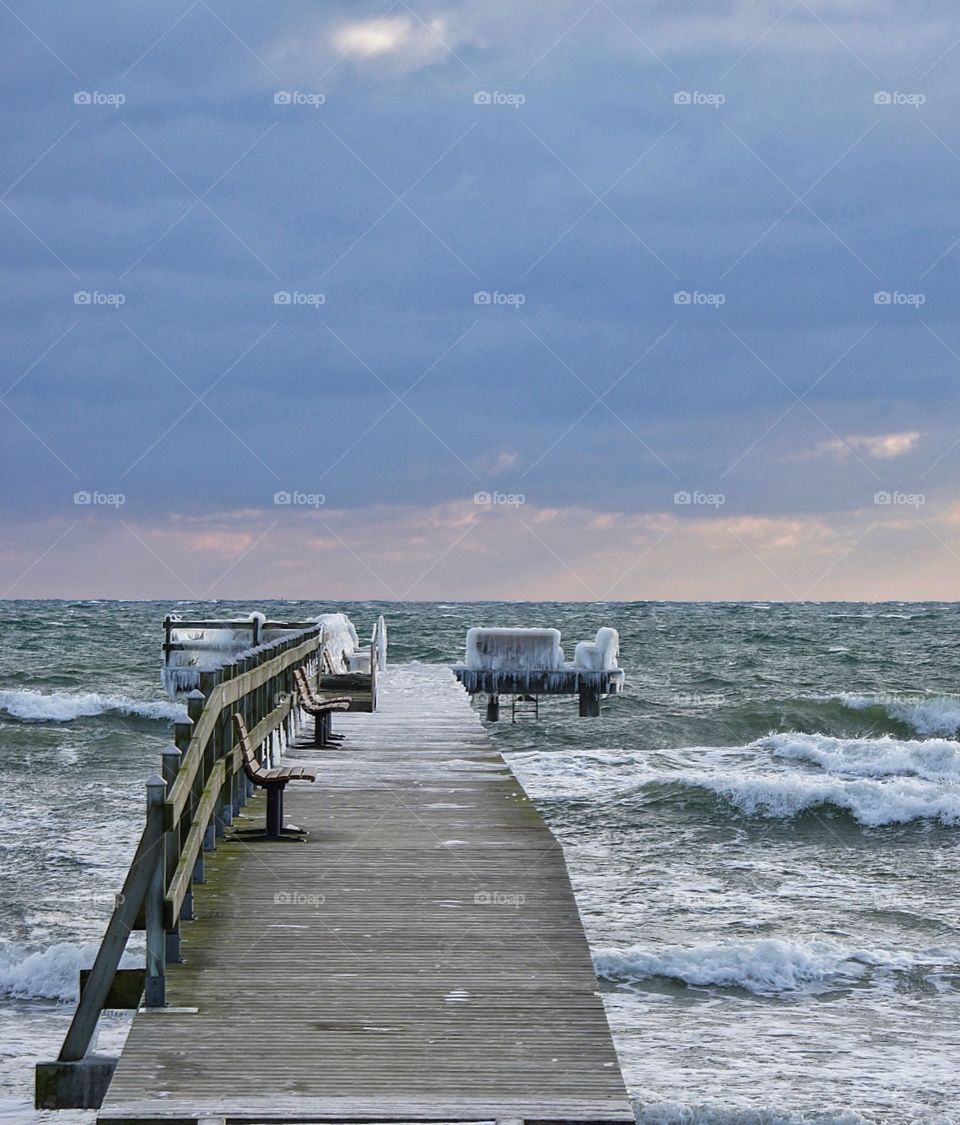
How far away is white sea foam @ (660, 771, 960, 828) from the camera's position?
958 inches

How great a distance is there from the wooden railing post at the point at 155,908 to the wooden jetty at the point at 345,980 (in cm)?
1

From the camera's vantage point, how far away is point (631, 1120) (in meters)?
5.36

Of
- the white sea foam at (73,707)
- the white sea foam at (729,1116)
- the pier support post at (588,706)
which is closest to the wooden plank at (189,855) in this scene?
the white sea foam at (729,1116)

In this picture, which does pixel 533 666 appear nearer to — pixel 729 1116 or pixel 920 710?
pixel 920 710

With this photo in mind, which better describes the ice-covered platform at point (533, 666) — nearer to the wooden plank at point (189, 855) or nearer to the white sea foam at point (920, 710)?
the white sea foam at point (920, 710)

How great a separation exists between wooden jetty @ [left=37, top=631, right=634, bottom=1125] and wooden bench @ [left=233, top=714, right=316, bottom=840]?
156 millimetres

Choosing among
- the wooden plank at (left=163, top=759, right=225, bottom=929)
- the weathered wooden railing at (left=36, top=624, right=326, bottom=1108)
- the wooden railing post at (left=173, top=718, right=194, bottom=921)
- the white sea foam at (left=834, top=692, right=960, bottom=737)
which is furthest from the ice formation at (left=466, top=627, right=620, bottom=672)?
the wooden railing post at (left=173, top=718, right=194, bottom=921)

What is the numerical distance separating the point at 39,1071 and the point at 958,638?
10157 centimetres

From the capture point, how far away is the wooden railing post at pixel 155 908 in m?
6.52

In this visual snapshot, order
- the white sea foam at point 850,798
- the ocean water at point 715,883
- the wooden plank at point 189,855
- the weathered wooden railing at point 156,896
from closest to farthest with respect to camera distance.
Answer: the weathered wooden railing at point 156,896 → the wooden plank at point 189,855 → the ocean water at point 715,883 → the white sea foam at point 850,798

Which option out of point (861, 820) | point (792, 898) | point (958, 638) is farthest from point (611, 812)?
point (958, 638)

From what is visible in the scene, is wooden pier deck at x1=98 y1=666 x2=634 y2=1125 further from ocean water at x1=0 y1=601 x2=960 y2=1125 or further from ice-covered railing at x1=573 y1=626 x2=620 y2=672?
ice-covered railing at x1=573 y1=626 x2=620 y2=672

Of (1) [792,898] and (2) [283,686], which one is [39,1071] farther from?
(1) [792,898]

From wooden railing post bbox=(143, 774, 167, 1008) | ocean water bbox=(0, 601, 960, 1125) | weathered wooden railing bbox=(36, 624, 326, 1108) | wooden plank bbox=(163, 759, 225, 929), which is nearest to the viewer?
weathered wooden railing bbox=(36, 624, 326, 1108)
